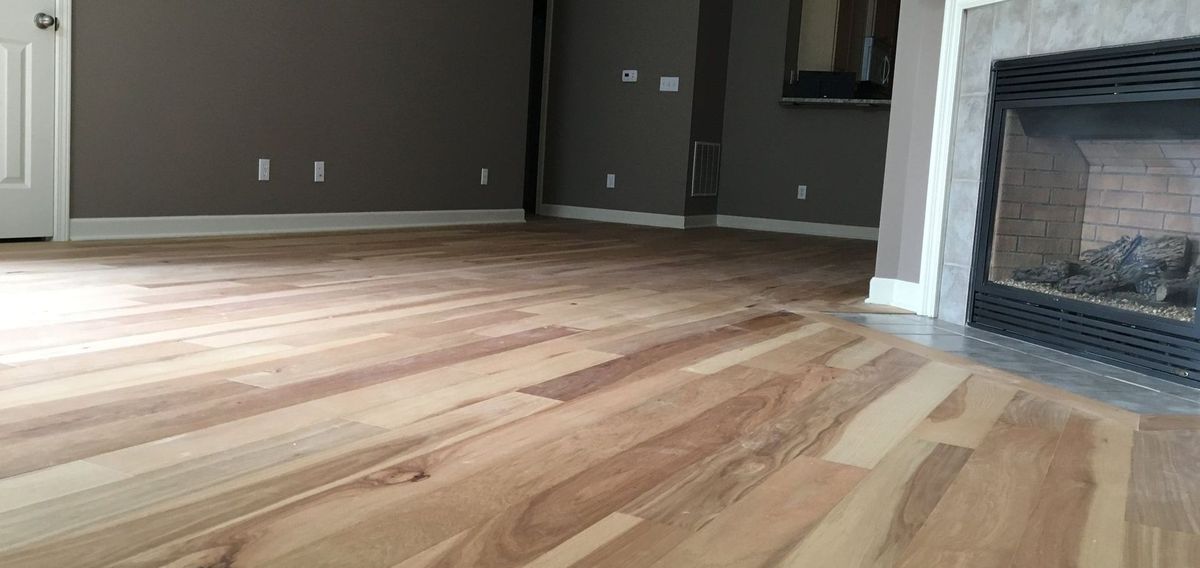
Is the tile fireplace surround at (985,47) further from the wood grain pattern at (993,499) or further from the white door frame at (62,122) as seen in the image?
the white door frame at (62,122)

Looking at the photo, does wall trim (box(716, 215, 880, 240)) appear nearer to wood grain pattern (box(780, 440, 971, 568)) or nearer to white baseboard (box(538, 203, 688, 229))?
white baseboard (box(538, 203, 688, 229))

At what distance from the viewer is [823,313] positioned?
3.63 m

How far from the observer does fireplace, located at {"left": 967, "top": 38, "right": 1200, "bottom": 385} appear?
Result: 272 cm

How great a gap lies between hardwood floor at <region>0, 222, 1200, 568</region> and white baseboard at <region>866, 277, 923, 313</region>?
0.49 metres

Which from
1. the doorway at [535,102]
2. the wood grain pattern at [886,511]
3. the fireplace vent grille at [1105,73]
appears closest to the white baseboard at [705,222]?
the doorway at [535,102]

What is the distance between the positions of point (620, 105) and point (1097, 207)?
529 centimetres

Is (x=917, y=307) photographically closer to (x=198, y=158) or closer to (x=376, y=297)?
(x=376, y=297)

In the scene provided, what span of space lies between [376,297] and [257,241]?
6.14ft

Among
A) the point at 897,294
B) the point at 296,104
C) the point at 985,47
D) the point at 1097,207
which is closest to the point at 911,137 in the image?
the point at 985,47

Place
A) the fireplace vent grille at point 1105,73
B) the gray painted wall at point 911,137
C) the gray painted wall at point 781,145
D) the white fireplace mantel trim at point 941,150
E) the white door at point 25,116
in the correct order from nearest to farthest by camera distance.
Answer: the fireplace vent grille at point 1105,73 < the white fireplace mantel trim at point 941,150 < the gray painted wall at point 911,137 < the white door at point 25,116 < the gray painted wall at point 781,145

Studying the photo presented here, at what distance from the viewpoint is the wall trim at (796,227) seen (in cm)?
778

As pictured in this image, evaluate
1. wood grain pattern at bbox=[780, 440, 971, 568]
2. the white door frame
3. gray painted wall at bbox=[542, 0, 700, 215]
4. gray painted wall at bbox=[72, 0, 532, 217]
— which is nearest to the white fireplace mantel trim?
wood grain pattern at bbox=[780, 440, 971, 568]

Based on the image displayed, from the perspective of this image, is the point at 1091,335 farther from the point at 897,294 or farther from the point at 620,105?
the point at 620,105

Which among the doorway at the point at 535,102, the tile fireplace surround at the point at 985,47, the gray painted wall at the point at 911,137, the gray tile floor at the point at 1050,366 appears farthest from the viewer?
the doorway at the point at 535,102
